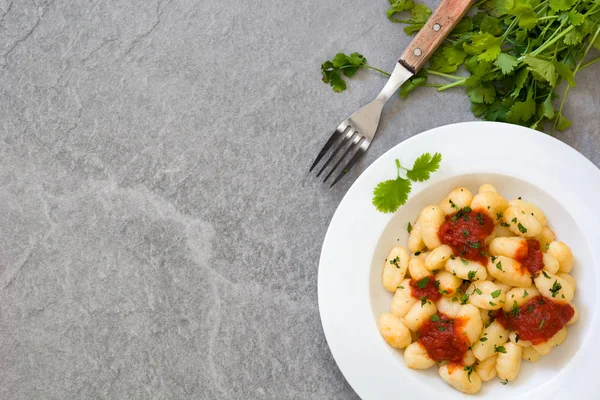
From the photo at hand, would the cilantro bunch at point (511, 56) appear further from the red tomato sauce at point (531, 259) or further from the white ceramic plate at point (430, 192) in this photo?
the red tomato sauce at point (531, 259)

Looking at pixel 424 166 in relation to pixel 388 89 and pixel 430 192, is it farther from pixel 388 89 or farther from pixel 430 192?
pixel 388 89

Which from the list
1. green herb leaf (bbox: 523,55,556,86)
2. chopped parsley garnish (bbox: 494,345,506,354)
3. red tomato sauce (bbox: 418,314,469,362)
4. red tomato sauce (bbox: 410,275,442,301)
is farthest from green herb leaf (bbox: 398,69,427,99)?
chopped parsley garnish (bbox: 494,345,506,354)

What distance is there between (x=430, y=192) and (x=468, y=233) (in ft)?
0.53

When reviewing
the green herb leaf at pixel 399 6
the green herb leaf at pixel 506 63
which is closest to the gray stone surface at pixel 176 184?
the green herb leaf at pixel 399 6

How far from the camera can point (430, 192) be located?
179 cm

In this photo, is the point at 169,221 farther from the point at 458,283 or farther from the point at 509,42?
the point at 509,42

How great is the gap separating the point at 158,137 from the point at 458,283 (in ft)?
3.30

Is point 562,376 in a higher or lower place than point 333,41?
lower

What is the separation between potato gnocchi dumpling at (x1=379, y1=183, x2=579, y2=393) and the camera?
168 cm

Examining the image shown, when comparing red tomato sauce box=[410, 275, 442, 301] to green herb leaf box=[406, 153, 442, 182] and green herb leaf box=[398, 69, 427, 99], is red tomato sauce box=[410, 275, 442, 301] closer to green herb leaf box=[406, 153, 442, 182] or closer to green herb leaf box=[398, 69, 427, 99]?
green herb leaf box=[406, 153, 442, 182]

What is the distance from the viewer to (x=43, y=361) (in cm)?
196

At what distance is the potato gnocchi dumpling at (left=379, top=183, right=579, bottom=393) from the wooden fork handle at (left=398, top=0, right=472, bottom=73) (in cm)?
41

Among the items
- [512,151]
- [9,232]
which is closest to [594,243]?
[512,151]

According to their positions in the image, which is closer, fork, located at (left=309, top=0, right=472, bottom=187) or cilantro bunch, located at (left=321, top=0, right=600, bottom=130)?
cilantro bunch, located at (left=321, top=0, right=600, bottom=130)
